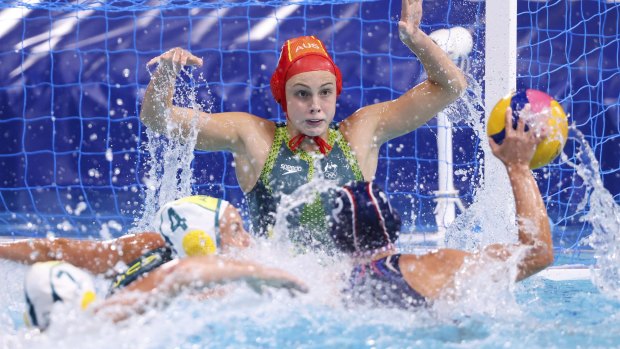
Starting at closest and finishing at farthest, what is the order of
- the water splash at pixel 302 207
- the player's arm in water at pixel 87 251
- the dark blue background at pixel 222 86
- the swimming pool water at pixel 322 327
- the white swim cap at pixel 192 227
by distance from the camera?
→ the swimming pool water at pixel 322 327 < the white swim cap at pixel 192 227 < the player's arm in water at pixel 87 251 < the water splash at pixel 302 207 < the dark blue background at pixel 222 86

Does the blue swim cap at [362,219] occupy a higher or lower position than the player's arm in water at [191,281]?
higher

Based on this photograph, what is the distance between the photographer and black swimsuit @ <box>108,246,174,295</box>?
9.05ft

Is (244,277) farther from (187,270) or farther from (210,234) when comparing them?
(210,234)

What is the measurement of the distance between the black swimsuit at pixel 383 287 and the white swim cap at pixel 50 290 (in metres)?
0.83

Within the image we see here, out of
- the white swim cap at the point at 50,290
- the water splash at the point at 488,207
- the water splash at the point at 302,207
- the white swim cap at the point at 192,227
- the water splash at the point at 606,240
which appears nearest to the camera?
the white swim cap at the point at 50,290

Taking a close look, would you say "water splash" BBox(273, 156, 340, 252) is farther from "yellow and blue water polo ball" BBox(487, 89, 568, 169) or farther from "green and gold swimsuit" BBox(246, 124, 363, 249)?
"yellow and blue water polo ball" BBox(487, 89, 568, 169)

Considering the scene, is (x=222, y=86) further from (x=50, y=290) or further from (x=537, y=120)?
(x=50, y=290)

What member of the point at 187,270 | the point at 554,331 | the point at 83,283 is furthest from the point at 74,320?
the point at 554,331

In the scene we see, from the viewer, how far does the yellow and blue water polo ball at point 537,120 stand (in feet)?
9.25

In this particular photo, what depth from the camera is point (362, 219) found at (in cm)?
276

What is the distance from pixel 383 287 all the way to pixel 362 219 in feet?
0.74

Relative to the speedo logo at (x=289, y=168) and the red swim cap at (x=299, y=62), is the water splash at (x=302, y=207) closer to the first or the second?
the speedo logo at (x=289, y=168)

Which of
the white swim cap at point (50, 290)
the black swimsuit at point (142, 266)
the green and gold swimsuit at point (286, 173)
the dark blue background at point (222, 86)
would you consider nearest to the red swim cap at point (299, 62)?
the green and gold swimsuit at point (286, 173)

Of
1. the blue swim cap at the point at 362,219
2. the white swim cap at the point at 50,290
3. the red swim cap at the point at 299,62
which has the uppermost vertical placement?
the red swim cap at the point at 299,62
